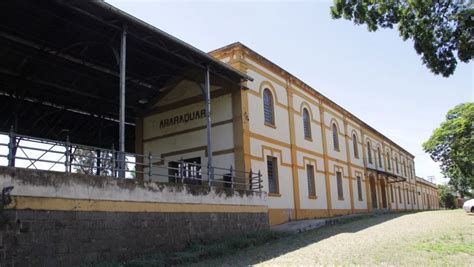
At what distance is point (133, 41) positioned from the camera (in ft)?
47.1

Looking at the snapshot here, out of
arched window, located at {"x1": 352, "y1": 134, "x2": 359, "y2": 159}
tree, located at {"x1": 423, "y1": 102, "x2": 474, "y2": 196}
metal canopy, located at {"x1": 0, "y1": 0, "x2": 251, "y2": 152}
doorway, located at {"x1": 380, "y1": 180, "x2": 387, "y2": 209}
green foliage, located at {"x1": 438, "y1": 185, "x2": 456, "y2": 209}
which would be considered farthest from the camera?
green foliage, located at {"x1": 438, "y1": 185, "x2": 456, "y2": 209}

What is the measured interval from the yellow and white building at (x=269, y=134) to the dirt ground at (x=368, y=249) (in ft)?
16.3

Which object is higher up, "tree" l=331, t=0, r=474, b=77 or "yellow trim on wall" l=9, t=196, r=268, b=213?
"tree" l=331, t=0, r=474, b=77

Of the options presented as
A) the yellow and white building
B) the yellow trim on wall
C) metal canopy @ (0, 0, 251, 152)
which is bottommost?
the yellow trim on wall

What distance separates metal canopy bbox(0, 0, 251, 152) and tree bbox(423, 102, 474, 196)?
25.5m

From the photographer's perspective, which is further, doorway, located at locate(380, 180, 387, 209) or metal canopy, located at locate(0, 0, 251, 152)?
doorway, located at locate(380, 180, 387, 209)

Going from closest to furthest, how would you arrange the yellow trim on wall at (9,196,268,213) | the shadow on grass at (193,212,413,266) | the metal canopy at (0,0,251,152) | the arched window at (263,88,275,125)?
1. the yellow trim on wall at (9,196,268,213)
2. the shadow on grass at (193,212,413,266)
3. the metal canopy at (0,0,251,152)
4. the arched window at (263,88,275,125)

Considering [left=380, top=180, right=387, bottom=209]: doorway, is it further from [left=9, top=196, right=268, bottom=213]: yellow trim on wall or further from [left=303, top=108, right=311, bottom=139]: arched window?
[left=9, top=196, right=268, bottom=213]: yellow trim on wall

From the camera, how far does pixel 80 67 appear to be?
57.3 ft

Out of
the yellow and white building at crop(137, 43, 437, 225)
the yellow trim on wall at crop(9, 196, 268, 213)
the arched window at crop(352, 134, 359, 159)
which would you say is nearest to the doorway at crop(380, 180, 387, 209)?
the arched window at crop(352, 134, 359, 159)

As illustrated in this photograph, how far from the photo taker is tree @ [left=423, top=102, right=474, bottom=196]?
118 feet

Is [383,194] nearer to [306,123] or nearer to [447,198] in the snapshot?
[306,123]

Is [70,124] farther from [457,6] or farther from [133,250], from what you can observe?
[457,6]

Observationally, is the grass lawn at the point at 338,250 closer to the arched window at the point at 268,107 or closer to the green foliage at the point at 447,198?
the arched window at the point at 268,107
